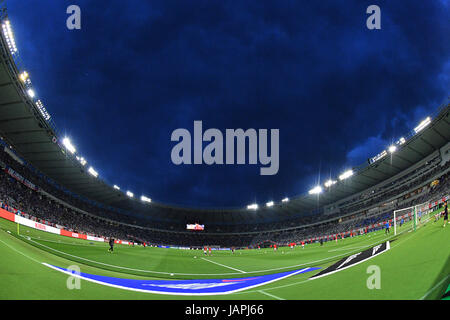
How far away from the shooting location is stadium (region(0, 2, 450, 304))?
5.03 m

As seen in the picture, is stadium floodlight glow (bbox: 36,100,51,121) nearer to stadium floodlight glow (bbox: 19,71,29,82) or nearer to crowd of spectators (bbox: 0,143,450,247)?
stadium floodlight glow (bbox: 19,71,29,82)

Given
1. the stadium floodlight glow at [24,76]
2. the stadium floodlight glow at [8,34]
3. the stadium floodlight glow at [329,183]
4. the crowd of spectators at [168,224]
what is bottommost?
the crowd of spectators at [168,224]

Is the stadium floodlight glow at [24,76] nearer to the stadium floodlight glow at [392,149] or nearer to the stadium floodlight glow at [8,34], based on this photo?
the stadium floodlight glow at [8,34]

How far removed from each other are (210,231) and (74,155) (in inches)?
2374

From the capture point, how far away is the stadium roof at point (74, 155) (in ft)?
78.6

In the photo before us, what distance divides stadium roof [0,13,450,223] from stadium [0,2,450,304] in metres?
0.20

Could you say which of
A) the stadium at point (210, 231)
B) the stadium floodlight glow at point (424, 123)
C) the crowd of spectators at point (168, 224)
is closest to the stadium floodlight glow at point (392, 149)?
the stadium at point (210, 231)

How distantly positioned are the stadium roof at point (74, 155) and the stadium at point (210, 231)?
0.66 ft

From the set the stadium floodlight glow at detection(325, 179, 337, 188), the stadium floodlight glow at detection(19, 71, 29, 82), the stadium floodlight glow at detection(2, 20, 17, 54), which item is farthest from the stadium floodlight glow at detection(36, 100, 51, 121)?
the stadium floodlight glow at detection(325, 179, 337, 188)

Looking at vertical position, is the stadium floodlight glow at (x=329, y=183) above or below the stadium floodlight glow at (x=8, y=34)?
below
